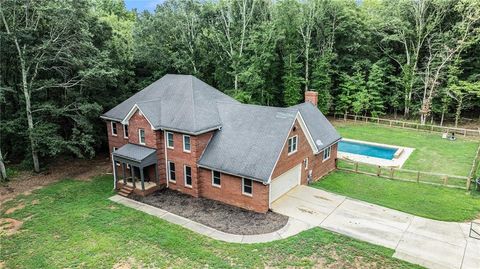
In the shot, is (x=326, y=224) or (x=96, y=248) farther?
(x=326, y=224)

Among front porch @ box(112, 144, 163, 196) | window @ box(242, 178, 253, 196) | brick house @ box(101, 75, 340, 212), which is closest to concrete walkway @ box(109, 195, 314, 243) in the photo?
brick house @ box(101, 75, 340, 212)

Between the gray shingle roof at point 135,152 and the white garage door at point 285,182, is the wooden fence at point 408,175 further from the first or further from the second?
the gray shingle roof at point 135,152

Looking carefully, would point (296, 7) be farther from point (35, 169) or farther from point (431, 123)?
point (35, 169)

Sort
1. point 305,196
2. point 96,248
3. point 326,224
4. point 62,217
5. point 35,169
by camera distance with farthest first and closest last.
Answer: point 35,169 < point 305,196 < point 62,217 < point 326,224 < point 96,248

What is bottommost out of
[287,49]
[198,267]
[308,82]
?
[198,267]

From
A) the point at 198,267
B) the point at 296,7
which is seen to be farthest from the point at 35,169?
the point at 296,7

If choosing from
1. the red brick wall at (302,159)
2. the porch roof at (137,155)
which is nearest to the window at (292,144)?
the red brick wall at (302,159)

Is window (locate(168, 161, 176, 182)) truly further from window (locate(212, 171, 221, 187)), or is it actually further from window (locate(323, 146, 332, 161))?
window (locate(323, 146, 332, 161))
